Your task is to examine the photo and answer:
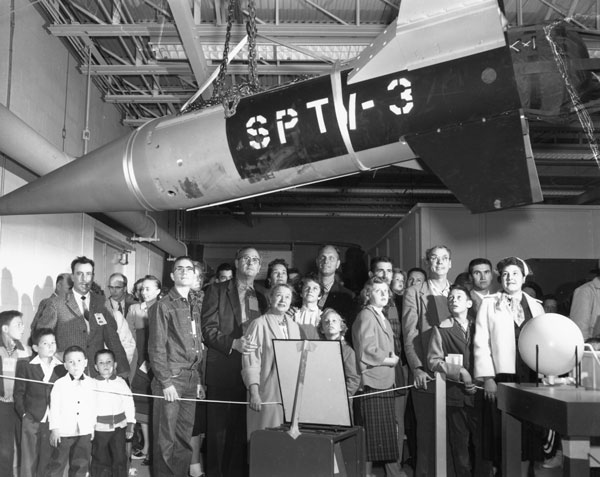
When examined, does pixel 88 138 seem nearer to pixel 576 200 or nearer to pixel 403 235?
pixel 403 235

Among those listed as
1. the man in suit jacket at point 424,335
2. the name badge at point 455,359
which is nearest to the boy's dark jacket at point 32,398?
the man in suit jacket at point 424,335

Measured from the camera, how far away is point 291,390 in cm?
301

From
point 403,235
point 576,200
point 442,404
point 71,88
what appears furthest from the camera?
point 576,200

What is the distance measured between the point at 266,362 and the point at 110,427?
3.29 ft

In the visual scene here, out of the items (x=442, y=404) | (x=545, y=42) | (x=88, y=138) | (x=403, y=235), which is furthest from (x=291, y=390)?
(x=403, y=235)

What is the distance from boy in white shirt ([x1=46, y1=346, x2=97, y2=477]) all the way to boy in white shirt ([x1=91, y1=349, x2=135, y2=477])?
61 mm

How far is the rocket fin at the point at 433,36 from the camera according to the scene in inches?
93.0

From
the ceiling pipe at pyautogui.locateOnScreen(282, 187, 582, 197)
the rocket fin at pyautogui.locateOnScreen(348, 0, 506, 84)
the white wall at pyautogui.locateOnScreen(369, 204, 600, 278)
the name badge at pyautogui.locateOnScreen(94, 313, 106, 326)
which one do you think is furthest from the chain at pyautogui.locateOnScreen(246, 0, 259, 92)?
the ceiling pipe at pyautogui.locateOnScreen(282, 187, 582, 197)

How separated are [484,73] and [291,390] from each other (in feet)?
5.37

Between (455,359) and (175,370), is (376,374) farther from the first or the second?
(175,370)

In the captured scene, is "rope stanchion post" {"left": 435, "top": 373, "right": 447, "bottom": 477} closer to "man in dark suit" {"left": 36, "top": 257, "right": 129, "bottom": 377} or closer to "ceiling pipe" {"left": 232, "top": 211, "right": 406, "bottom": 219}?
"man in dark suit" {"left": 36, "top": 257, "right": 129, "bottom": 377}

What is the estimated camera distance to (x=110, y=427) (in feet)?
12.6

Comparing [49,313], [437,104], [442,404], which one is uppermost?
[437,104]

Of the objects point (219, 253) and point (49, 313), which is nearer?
point (49, 313)
